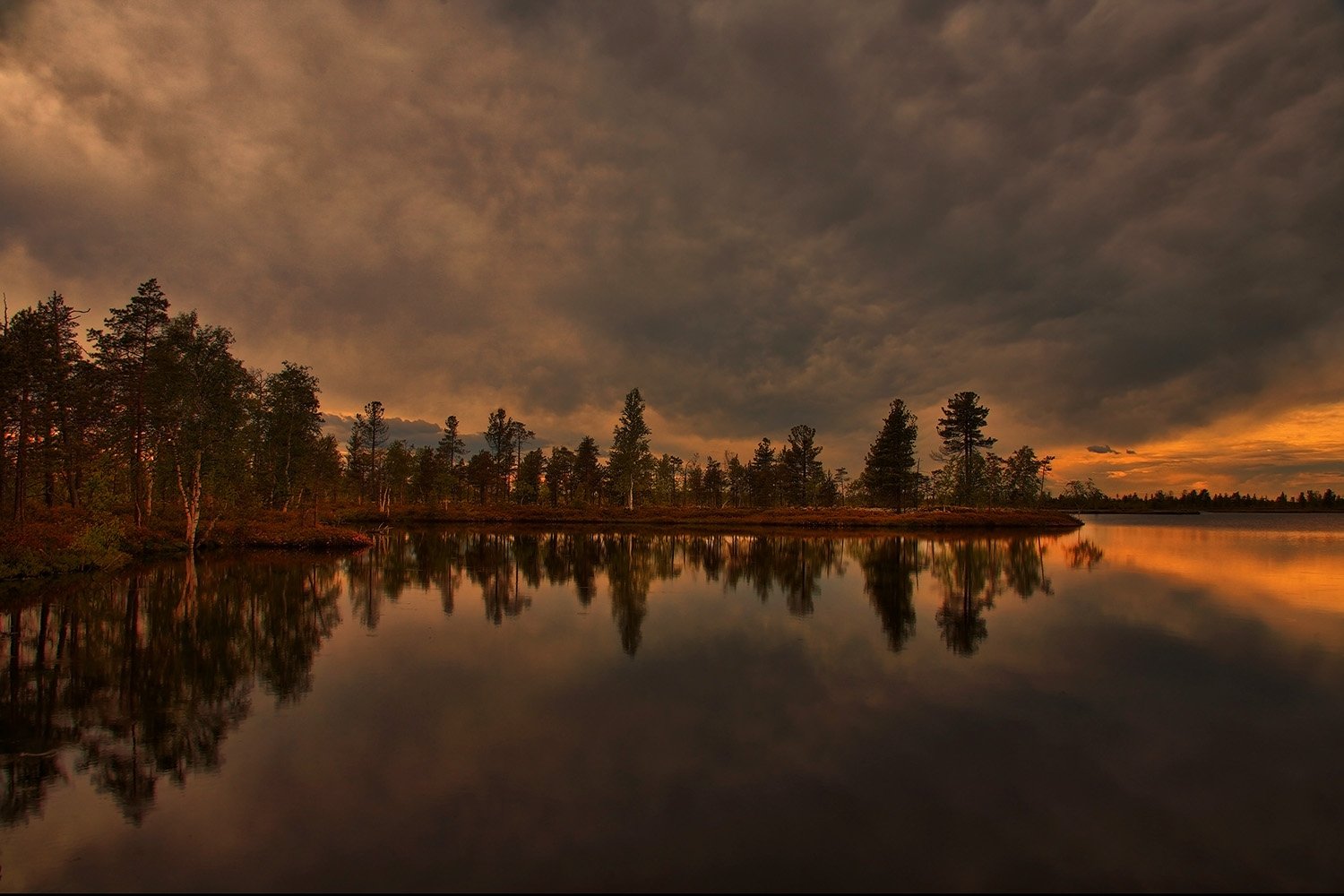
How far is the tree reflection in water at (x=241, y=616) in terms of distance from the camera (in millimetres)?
11078

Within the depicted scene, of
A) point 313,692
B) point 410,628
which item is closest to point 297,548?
point 410,628

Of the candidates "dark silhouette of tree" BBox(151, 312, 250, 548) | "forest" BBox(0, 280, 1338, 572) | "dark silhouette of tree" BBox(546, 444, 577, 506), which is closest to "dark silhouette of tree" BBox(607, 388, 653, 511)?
"forest" BBox(0, 280, 1338, 572)

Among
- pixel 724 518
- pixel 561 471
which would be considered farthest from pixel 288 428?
pixel 561 471

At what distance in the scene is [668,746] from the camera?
1099 centimetres

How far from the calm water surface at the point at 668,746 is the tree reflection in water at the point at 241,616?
0.49 feet

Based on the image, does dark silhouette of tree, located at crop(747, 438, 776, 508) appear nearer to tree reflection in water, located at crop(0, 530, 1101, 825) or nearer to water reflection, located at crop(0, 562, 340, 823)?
tree reflection in water, located at crop(0, 530, 1101, 825)

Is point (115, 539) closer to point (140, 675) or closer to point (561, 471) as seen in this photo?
point (140, 675)

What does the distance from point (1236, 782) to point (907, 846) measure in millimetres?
6820

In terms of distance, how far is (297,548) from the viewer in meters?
50.4

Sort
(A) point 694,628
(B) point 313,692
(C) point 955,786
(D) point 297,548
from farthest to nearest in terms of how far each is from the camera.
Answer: (D) point 297,548 → (A) point 694,628 → (B) point 313,692 → (C) point 955,786

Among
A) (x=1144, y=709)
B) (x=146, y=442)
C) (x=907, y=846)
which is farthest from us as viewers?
(x=146, y=442)

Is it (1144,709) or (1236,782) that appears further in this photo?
(1144,709)

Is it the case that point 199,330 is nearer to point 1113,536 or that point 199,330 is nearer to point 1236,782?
point 1236,782

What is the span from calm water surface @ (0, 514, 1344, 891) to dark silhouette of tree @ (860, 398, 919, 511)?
7137 cm
